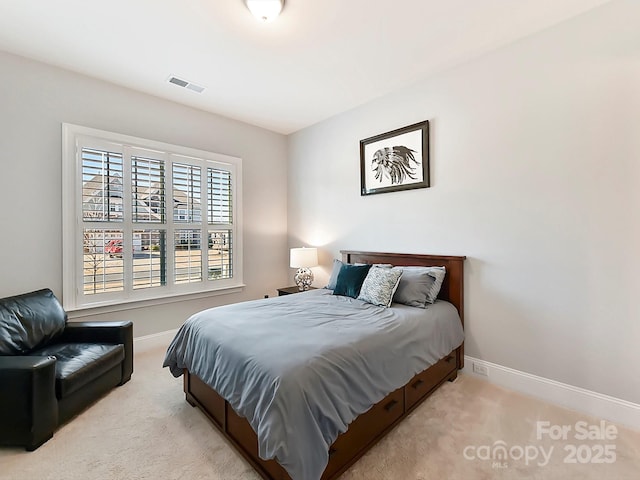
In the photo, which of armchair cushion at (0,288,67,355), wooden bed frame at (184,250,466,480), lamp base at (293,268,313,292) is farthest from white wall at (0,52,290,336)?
wooden bed frame at (184,250,466,480)

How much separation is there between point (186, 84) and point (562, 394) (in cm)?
438

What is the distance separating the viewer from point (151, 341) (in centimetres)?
331

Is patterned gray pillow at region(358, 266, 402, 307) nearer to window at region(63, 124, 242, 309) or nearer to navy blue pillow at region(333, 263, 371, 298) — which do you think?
navy blue pillow at region(333, 263, 371, 298)

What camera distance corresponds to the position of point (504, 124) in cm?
246

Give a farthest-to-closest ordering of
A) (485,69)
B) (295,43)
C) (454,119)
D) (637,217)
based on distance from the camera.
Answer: (454,119), (485,69), (295,43), (637,217)

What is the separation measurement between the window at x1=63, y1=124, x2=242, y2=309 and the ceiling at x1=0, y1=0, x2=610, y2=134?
755 mm

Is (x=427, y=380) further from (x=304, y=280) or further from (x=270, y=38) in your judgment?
(x=270, y=38)

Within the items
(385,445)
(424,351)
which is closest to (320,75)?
(424,351)

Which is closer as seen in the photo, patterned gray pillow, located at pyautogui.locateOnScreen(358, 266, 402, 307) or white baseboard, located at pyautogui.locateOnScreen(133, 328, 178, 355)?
patterned gray pillow, located at pyautogui.locateOnScreen(358, 266, 402, 307)

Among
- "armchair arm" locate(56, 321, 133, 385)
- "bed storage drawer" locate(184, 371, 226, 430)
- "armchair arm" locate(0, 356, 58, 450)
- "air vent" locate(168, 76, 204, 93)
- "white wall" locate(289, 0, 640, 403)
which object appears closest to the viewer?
"armchair arm" locate(0, 356, 58, 450)

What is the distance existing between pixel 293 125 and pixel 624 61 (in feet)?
11.1

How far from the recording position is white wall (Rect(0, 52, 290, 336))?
254cm

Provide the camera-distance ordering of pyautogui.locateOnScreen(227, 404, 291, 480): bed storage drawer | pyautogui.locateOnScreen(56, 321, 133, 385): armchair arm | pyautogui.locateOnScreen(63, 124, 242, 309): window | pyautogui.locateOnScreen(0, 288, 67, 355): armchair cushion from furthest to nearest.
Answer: pyautogui.locateOnScreen(63, 124, 242, 309): window
pyautogui.locateOnScreen(56, 321, 133, 385): armchair arm
pyautogui.locateOnScreen(0, 288, 67, 355): armchair cushion
pyautogui.locateOnScreen(227, 404, 291, 480): bed storage drawer

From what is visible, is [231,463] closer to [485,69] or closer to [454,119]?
[454,119]
